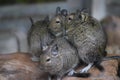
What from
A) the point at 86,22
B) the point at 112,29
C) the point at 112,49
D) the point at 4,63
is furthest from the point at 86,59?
the point at 112,29

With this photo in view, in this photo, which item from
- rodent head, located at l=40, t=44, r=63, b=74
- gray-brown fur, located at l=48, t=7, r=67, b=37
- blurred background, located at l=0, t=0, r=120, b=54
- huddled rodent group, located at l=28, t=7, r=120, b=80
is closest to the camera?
rodent head, located at l=40, t=44, r=63, b=74

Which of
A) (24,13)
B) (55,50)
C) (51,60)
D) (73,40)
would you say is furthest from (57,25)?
(24,13)

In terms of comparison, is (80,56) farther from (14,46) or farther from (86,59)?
(14,46)

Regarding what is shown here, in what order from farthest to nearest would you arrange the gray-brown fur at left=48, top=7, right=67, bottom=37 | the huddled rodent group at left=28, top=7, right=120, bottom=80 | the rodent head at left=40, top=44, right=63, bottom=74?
the gray-brown fur at left=48, top=7, right=67, bottom=37 → the huddled rodent group at left=28, top=7, right=120, bottom=80 → the rodent head at left=40, top=44, right=63, bottom=74

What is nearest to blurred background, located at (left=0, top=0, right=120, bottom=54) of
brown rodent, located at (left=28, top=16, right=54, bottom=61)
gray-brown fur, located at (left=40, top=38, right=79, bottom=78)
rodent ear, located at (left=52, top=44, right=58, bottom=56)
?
brown rodent, located at (left=28, top=16, right=54, bottom=61)

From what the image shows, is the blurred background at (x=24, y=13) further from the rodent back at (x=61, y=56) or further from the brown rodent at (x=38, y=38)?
the rodent back at (x=61, y=56)

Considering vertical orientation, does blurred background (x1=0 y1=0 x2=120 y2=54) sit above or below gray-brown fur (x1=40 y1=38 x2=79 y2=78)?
below

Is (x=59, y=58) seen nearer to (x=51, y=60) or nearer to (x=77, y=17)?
(x=51, y=60)

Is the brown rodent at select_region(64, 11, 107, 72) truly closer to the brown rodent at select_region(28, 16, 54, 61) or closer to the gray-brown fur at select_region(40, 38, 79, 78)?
the gray-brown fur at select_region(40, 38, 79, 78)
